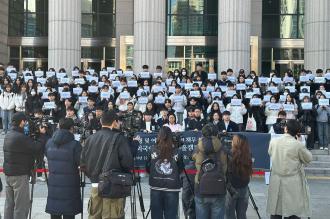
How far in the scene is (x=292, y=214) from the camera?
27.8ft

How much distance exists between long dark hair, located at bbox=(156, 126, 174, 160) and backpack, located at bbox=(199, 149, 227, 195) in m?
0.54

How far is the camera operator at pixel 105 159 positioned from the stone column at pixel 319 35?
60.8ft

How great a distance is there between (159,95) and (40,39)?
59.4ft

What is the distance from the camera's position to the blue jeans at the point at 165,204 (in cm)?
824

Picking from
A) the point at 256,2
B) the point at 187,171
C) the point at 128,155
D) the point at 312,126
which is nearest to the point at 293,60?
the point at 256,2

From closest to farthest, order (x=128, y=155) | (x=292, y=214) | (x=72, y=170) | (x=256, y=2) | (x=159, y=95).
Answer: (x=128, y=155) < (x=72, y=170) < (x=292, y=214) < (x=159, y=95) < (x=256, y=2)

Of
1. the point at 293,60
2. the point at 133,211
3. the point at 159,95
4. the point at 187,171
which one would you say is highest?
the point at 293,60

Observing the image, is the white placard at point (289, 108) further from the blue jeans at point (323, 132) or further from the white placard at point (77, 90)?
the white placard at point (77, 90)

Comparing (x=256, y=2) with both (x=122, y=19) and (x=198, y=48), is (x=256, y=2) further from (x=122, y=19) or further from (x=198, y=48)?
(x=122, y=19)

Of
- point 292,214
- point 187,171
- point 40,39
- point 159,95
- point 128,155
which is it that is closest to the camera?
point 128,155

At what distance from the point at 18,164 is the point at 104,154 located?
2179 mm

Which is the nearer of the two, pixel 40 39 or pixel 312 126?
pixel 312 126

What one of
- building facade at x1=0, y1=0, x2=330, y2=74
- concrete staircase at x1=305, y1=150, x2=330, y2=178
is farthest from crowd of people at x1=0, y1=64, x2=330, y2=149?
building facade at x1=0, y1=0, x2=330, y2=74

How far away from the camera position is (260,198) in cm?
1260
